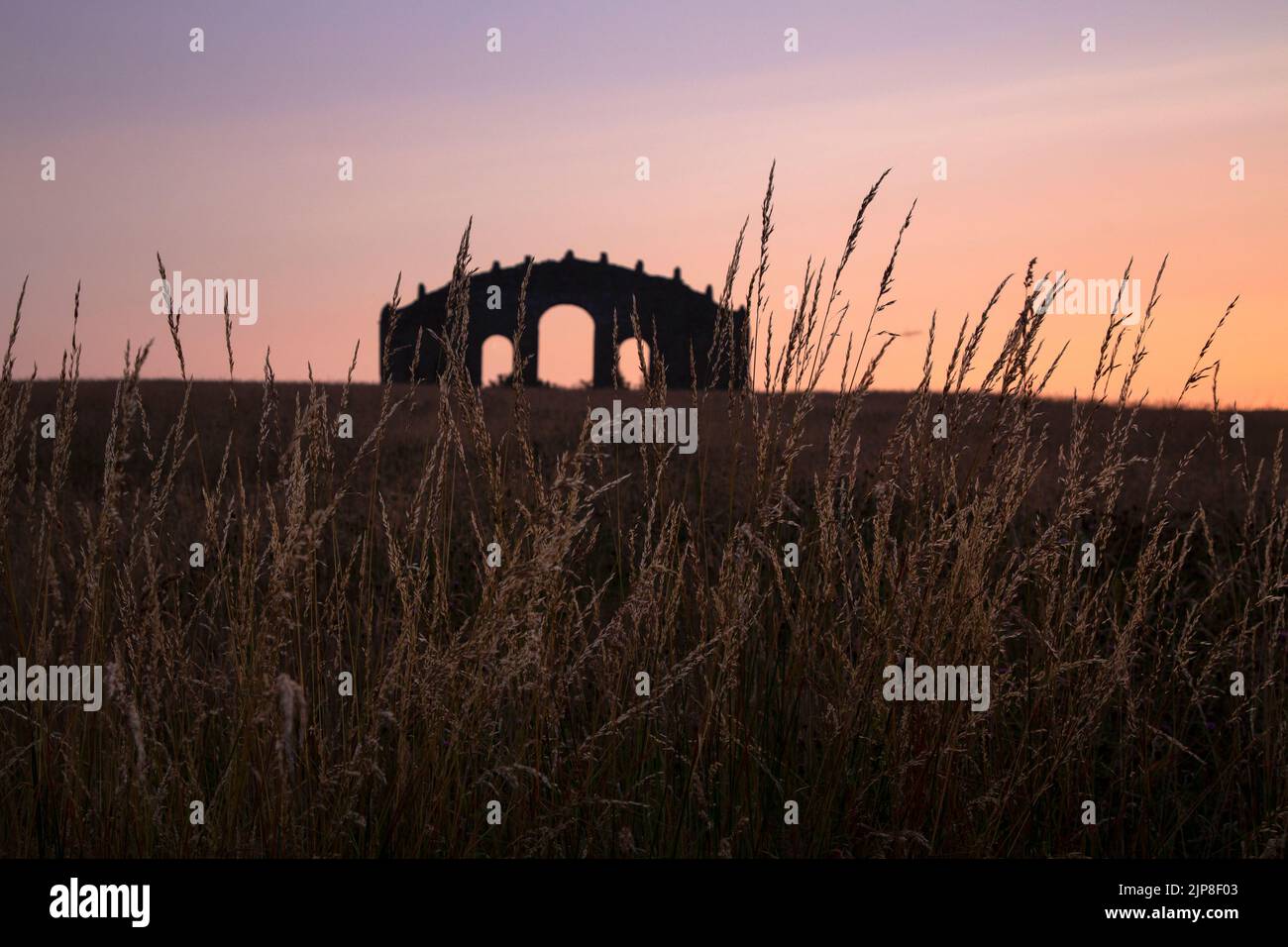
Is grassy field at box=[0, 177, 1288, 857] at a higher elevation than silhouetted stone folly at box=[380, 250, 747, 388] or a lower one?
lower

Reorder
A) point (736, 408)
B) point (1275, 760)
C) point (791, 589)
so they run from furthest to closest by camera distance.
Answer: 1. point (791, 589)
2. point (1275, 760)
3. point (736, 408)

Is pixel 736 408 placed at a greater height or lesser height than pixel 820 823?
greater

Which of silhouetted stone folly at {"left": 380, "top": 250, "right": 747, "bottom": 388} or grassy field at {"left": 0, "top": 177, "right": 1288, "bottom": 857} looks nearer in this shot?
grassy field at {"left": 0, "top": 177, "right": 1288, "bottom": 857}

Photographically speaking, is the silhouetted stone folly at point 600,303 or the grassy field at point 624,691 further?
the silhouetted stone folly at point 600,303

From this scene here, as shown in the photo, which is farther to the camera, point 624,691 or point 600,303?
point 600,303

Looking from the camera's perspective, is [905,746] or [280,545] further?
[905,746]

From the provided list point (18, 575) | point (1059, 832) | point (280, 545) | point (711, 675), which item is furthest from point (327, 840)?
point (18, 575)

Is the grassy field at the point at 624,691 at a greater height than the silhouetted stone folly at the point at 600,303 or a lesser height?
lesser

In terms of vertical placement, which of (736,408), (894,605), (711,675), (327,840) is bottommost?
(327,840)

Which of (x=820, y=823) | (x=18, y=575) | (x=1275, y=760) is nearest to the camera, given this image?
(x=820, y=823)

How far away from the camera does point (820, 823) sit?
229 cm

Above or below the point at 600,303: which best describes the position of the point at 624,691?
below
